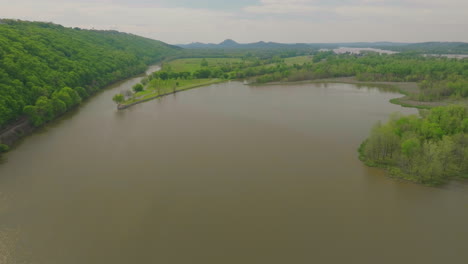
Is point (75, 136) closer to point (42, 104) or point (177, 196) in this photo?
point (42, 104)

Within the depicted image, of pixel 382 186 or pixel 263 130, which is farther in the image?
pixel 263 130

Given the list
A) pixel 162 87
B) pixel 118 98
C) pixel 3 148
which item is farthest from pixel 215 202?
pixel 162 87

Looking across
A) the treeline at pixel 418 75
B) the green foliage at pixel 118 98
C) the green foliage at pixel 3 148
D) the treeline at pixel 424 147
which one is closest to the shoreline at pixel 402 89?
the treeline at pixel 418 75

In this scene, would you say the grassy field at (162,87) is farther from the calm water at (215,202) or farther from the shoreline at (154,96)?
the calm water at (215,202)

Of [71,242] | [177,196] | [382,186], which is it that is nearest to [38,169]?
[71,242]

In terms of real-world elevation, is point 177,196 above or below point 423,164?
below

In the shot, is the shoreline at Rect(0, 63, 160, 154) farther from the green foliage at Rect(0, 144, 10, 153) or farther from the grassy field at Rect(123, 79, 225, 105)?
the grassy field at Rect(123, 79, 225, 105)

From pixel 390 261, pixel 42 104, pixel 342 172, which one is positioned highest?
pixel 42 104
